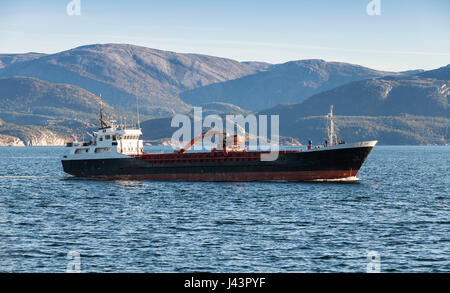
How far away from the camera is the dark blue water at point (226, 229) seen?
3312 cm

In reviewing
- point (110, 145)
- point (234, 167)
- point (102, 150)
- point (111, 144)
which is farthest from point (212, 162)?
point (102, 150)

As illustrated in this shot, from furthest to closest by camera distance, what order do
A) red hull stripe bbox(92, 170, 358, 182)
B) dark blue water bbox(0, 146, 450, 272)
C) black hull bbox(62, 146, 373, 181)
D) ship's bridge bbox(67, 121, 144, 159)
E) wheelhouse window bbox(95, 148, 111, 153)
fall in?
wheelhouse window bbox(95, 148, 111, 153) → ship's bridge bbox(67, 121, 144, 159) → red hull stripe bbox(92, 170, 358, 182) → black hull bbox(62, 146, 373, 181) → dark blue water bbox(0, 146, 450, 272)

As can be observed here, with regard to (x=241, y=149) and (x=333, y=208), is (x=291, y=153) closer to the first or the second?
(x=241, y=149)

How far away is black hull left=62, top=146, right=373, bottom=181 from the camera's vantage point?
76875mm

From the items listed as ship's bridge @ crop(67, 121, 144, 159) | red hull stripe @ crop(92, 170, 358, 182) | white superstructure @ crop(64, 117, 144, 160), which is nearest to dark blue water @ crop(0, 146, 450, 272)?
red hull stripe @ crop(92, 170, 358, 182)

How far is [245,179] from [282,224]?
34807mm

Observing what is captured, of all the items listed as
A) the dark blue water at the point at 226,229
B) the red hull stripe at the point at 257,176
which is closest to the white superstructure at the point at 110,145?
the red hull stripe at the point at 257,176

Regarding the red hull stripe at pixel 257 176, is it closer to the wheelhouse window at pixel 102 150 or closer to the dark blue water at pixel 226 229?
the dark blue water at pixel 226 229

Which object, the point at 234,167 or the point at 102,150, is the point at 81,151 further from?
the point at 234,167

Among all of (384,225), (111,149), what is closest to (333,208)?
(384,225)

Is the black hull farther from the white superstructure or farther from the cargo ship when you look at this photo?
the white superstructure

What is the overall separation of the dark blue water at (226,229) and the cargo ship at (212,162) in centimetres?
361

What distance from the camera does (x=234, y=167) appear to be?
264 ft

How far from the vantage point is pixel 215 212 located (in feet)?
177
